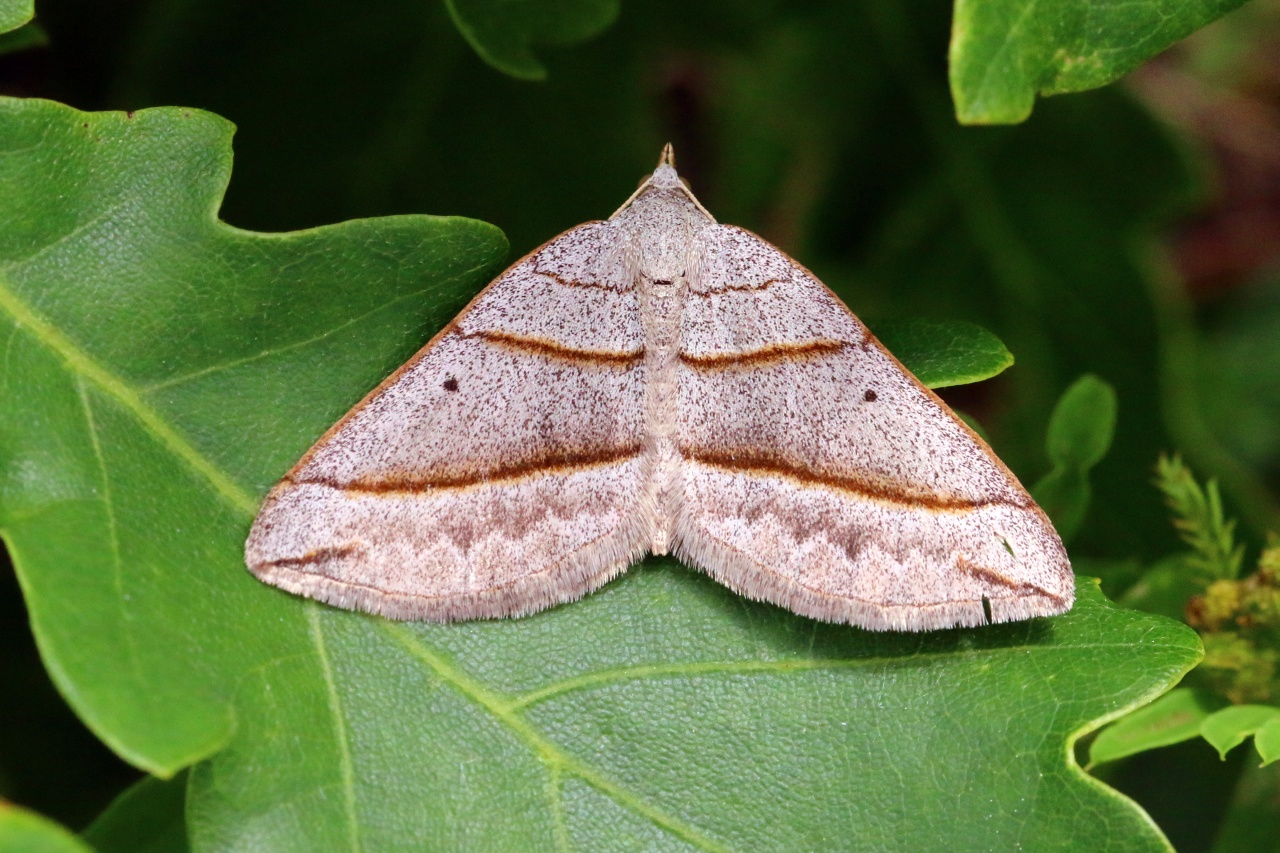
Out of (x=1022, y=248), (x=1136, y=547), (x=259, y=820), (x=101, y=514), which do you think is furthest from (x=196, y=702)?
(x=1022, y=248)

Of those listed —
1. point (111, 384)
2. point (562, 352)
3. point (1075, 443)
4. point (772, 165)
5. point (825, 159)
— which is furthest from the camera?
point (772, 165)

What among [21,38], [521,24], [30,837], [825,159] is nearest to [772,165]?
[825,159]

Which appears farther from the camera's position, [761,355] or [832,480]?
[761,355]

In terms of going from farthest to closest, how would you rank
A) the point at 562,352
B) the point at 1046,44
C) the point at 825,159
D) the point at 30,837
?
the point at 825,159 → the point at 562,352 → the point at 1046,44 → the point at 30,837

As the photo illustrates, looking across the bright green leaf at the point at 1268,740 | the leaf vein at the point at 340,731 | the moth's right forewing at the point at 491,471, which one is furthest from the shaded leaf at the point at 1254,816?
the leaf vein at the point at 340,731

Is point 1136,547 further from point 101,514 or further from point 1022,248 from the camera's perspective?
point 101,514

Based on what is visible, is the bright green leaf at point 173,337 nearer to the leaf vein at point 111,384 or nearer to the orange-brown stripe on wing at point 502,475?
the leaf vein at point 111,384

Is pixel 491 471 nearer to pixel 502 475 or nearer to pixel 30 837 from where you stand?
pixel 502 475
